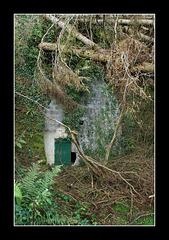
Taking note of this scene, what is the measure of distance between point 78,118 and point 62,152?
143 centimetres

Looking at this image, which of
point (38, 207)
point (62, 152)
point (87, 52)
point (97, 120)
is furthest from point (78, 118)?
point (38, 207)

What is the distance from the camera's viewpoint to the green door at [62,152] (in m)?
7.03

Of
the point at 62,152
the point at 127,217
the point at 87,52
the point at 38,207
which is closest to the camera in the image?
the point at 38,207

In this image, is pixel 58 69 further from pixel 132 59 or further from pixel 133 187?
pixel 133 187

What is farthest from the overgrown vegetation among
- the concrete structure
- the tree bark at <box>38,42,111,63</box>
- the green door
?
the green door

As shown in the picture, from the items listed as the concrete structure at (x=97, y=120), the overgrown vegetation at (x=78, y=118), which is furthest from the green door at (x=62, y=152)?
the overgrown vegetation at (x=78, y=118)

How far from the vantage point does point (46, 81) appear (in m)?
5.92

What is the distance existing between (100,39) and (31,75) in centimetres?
268

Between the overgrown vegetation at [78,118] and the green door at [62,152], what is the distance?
2.28ft

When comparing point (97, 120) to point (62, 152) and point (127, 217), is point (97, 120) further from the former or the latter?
point (127, 217)

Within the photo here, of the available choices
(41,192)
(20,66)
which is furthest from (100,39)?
(41,192)

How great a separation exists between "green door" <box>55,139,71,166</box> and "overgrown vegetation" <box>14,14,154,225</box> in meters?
0.69

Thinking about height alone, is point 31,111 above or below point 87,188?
above

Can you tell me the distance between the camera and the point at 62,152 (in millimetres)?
7074
